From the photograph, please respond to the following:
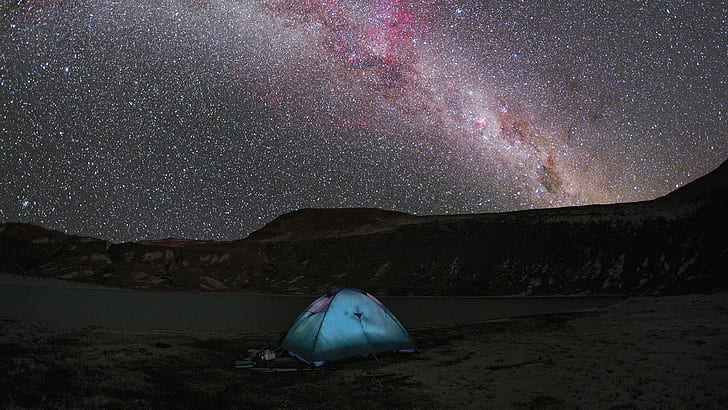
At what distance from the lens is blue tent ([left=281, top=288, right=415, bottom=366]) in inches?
530

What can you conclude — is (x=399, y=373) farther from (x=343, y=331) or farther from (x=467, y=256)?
(x=467, y=256)

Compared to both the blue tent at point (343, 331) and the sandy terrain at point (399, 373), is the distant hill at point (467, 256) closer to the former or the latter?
the sandy terrain at point (399, 373)

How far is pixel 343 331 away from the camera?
13.9 metres

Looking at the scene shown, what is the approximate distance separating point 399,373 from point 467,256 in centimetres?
5909

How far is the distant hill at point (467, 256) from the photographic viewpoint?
5562 cm

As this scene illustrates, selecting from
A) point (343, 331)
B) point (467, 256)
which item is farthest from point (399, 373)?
point (467, 256)

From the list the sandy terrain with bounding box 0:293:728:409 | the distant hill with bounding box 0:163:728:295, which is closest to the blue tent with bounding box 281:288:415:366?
the sandy terrain with bounding box 0:293:728:409

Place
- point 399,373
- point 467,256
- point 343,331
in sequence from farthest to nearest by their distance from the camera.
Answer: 1. point 467,256
2. point 343,331
3. point 399,373

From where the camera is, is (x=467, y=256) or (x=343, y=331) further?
(x=467, y=256)

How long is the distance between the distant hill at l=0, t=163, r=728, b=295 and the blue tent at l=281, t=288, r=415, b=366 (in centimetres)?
2868

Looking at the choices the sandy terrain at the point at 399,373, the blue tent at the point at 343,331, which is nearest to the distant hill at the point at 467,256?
the sandy terrain at the point at 399,373

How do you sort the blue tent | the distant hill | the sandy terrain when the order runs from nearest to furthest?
the sandy terrain < the blue tent < the distant hill

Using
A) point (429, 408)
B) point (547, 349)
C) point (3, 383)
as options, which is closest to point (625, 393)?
point (429, 408)

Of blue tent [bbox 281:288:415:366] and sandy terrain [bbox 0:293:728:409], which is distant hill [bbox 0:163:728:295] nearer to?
sandy terrain [bbox 0:293:728:409]
